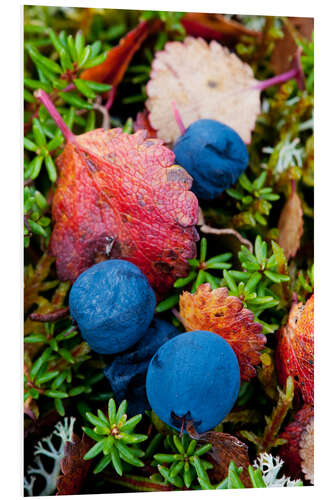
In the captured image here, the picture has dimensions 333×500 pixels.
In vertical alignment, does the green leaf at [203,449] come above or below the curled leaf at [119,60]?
below

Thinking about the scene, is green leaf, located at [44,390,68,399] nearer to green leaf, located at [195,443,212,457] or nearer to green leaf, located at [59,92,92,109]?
green leaf, located at [195,443,212,457]

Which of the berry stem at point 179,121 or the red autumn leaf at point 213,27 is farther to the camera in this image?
the red autumn leaf at point 213,27

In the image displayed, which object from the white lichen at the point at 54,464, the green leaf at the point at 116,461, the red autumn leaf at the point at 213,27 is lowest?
the white lichen at the point at 54,464

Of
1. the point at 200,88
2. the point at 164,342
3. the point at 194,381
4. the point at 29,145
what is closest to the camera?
the point at 194,381

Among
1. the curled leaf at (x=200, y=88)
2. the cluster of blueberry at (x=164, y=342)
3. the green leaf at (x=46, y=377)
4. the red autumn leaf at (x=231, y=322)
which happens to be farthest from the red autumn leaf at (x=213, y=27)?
the green leaf at (x=46, y=377)

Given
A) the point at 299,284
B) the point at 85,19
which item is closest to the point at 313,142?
the point at 299,284

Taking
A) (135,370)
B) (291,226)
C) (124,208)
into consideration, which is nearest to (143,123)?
(124,208)

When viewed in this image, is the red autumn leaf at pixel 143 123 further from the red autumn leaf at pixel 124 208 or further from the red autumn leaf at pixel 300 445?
the red autumn leaf at pixel 300 445

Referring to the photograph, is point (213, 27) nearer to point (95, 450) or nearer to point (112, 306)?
point (112, 306)
